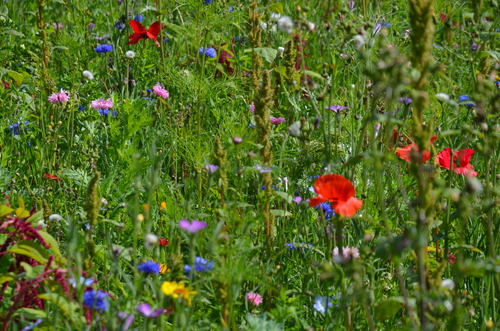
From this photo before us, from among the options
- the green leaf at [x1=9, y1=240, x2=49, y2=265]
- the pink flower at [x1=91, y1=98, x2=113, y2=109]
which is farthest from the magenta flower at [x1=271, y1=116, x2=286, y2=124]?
the green leaf at [x1=9, y1=240, x2=49, y2=265]

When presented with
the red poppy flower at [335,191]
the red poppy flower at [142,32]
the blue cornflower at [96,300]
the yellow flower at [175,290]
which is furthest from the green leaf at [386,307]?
the red poppy flower at [142,32]

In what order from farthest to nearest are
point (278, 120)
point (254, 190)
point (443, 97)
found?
point (278, 120), point (254, 190), point (443, 97)

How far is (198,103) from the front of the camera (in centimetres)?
300

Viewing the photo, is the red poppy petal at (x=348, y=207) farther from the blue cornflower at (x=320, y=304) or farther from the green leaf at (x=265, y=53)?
the green leaf at (x=265, y=53)

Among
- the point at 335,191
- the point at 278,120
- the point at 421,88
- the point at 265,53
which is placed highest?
the point at 265,53

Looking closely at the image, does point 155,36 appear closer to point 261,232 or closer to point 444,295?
point 261,232

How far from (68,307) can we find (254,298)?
2.16 ft

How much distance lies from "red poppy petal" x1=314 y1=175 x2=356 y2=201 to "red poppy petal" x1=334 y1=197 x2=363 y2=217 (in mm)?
27

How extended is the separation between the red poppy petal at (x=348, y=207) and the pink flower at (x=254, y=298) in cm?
45

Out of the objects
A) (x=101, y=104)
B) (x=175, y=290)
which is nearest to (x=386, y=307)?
(x=175, y=290)

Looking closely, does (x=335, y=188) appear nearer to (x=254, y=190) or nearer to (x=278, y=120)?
(x=254, y=190)

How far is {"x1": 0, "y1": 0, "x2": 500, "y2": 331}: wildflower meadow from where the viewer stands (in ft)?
5.04

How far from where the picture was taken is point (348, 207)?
5.71 feet

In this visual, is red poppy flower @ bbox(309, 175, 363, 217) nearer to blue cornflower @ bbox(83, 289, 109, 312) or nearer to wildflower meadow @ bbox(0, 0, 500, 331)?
wildflower meadow @ bbox(0, 0, 500, 331)
